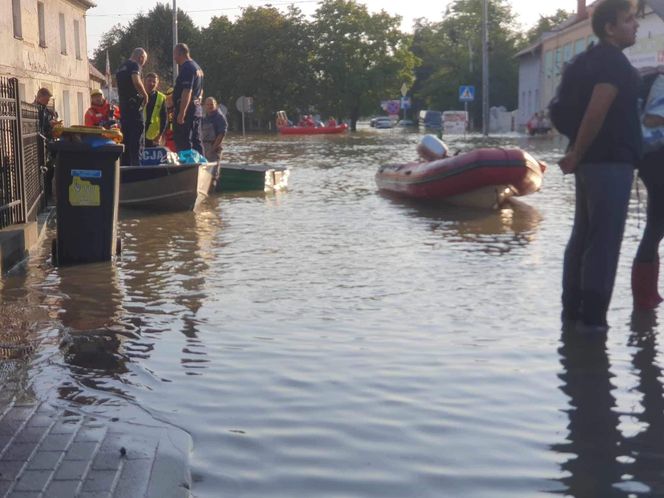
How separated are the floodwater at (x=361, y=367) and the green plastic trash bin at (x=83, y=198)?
0.27 metres

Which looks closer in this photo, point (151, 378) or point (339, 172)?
point (151, 378)

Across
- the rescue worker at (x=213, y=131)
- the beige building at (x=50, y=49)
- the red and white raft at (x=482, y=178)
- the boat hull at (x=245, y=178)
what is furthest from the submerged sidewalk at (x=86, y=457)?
the beige building at (x=50, y=49)

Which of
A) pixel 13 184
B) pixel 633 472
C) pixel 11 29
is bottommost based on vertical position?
pixel 633 472

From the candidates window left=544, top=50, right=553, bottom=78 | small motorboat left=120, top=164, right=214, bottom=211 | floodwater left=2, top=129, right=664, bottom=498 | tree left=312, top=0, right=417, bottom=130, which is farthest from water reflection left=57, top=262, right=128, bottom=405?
tree left=312, top=0, right=417, bottom=130

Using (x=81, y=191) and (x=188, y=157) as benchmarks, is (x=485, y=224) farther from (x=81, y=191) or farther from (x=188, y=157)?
(x=81, y=191)

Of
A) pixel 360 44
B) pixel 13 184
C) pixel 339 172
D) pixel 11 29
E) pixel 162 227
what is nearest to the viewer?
pixel 13 184

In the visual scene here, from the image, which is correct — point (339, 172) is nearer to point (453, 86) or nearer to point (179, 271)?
point (179, 271)

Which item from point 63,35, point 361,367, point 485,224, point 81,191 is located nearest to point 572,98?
point 361,367

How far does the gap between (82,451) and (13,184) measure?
6656 mm

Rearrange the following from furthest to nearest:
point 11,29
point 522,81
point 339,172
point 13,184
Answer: point 522,81 → point 11,29 → point 339,172 → point 13,184

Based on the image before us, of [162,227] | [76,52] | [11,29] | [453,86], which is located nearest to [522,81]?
[453,86]

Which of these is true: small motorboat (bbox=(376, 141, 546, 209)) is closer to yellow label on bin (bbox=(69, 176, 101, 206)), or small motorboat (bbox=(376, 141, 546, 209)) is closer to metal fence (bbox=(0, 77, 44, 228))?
metal fence (bbox=(0, 77, 44, 228))

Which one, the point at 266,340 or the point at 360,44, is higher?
the point at 360,44

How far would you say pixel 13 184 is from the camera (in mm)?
10297
